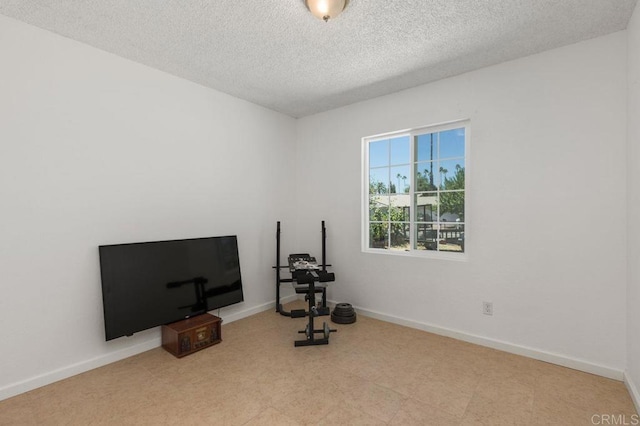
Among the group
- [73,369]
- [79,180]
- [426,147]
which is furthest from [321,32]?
[73,369]

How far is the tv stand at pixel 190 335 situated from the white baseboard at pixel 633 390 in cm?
327

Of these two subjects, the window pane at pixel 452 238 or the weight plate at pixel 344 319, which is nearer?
the window pane at pixel 452 238

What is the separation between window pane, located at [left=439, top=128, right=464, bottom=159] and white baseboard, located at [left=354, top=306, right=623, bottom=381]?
1.87 m

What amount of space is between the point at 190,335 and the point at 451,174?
122 inches

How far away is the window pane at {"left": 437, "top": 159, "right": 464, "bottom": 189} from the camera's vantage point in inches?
128

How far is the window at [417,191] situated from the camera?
3287mm

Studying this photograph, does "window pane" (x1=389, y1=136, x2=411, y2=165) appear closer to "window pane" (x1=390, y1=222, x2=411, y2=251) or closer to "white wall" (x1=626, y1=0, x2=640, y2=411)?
"window pane" (x1=390, y1=222, x2=411, y2=251)

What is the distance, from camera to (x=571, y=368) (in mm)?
2510

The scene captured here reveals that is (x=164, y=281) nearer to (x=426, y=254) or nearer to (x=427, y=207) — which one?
(x=426, y=254)

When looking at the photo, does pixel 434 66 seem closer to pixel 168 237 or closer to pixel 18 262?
pixel 168 237

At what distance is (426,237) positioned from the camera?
137 inches

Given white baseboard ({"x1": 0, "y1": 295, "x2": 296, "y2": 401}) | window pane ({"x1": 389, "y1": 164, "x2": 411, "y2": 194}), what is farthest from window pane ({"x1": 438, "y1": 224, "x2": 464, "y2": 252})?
white baseboard ({"x1": 0, "y1": 295, "x2": 296, "y2": 401})

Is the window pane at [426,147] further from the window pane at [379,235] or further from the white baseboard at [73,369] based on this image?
the white baseboard at [73,369]

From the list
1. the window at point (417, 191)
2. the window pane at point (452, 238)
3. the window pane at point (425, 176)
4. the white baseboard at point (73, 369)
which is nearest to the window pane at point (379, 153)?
the window at point (417, 191)
